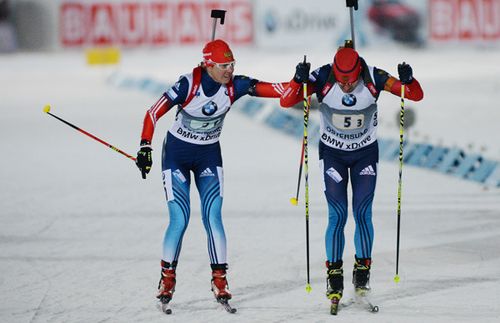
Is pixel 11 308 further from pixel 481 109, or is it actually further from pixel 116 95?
pixel 116 95

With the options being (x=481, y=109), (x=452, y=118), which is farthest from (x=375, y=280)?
(x=481, y=109)

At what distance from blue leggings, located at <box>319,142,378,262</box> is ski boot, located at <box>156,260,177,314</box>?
46.1 inches

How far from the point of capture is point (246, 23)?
3753 cm

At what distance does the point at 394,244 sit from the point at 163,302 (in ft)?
9.80

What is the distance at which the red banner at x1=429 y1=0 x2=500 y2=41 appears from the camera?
121ft

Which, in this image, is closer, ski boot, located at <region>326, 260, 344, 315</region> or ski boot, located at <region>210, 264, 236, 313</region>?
ski boot, located at <region>326, 260, 344, 315</region>

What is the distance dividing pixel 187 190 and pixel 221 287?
2.48ft

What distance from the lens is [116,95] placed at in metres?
27.3

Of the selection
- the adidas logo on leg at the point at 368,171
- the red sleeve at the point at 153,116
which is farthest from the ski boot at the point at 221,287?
the adidas logo on leg at the point at 368,171

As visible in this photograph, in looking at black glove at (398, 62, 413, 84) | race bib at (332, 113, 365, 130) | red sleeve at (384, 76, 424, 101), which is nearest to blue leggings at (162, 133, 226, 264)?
race bib at (332, 113, 365, 130)

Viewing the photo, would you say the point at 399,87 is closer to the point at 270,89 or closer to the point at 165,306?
the point at 270,89

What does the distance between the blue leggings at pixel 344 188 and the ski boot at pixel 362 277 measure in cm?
13

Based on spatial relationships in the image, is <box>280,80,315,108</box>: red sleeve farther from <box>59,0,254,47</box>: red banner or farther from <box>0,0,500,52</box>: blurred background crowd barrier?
<box>59,0,254,47</box>: red banner

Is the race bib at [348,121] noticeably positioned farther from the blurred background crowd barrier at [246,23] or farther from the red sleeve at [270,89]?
the blurred background crowd barrier at [246,23]
